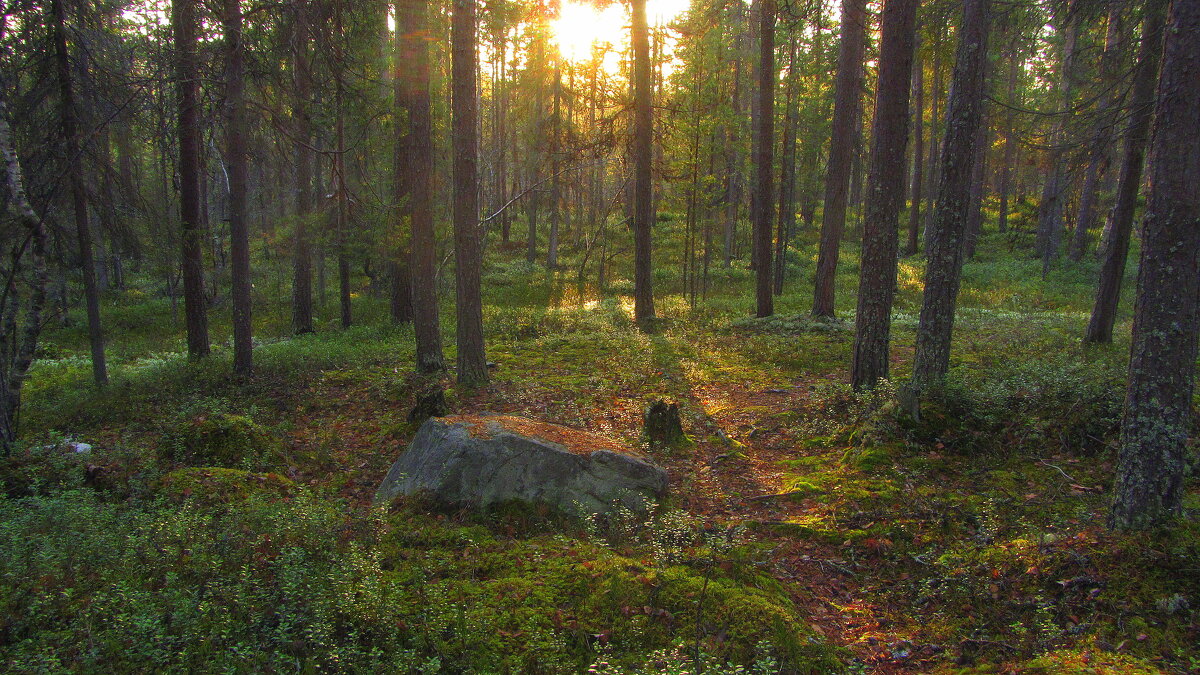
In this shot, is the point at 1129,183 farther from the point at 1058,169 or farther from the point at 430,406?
the point at 1058,169

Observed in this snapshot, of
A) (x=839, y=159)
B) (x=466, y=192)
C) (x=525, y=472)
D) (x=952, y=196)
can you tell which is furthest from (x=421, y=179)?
(x=839, y=159)

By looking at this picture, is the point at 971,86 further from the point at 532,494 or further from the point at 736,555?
the point at 532,494

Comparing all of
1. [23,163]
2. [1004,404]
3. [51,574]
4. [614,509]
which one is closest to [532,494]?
[614,509]

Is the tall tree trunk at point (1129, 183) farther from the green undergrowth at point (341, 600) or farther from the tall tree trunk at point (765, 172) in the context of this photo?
the green undergrowth at point (341, 600)

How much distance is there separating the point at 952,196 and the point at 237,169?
10.9 meters

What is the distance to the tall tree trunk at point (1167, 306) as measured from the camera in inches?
163

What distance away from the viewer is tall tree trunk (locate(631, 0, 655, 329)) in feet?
49.1

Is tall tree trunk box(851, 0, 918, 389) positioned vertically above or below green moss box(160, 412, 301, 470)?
above

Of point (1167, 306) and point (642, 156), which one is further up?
point (642, 156)

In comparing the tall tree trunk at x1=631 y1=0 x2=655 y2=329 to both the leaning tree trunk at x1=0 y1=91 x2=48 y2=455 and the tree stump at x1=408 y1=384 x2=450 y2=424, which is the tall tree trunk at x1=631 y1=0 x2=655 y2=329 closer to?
the tree stump at x1=408 y1=384 x2=450 y2=424

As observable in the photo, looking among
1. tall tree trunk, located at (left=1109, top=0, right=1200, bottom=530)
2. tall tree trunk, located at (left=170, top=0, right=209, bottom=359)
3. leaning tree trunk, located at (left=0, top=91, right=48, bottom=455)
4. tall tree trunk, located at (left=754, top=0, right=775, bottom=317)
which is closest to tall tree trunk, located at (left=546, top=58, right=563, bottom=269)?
tall tree trunk, located at (left=754, top=0, right=775, bottom=317)

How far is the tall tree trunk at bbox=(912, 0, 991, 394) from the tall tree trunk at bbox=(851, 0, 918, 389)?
87 centimetres

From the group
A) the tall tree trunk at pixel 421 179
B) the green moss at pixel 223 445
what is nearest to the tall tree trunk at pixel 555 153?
the tall tree trunk at pixel 421 179

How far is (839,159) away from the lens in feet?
49.3
